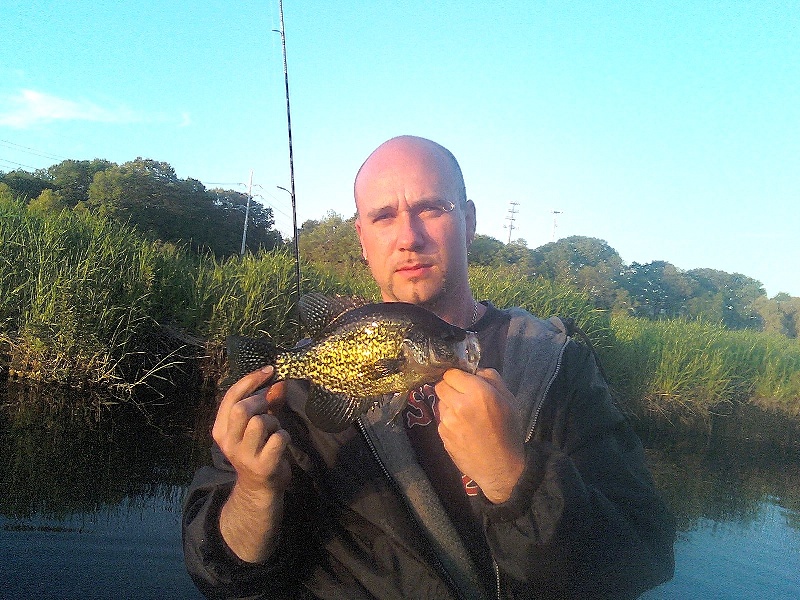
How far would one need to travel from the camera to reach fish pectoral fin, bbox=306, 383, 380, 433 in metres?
1.93

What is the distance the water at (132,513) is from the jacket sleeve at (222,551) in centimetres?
217

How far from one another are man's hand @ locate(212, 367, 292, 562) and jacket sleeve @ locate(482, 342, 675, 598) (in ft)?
2.38

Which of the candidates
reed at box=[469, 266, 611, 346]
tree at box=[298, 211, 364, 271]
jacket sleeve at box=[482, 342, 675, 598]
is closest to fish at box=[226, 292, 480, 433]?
jacket sleeve at box=[482, 342, 675, 598]

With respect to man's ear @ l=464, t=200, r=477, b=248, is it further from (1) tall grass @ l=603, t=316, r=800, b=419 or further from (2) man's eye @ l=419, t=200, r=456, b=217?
(1) tall grass @ l=603, t=316, r=800, b=419

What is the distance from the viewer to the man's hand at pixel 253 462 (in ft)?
5.82

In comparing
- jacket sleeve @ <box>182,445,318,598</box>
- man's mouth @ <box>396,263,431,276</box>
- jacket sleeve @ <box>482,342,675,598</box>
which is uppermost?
man's mouth @ <box>396,263,431,276</box>

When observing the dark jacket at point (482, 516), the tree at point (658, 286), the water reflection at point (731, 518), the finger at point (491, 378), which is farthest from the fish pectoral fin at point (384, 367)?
the tree at point (658, 286)

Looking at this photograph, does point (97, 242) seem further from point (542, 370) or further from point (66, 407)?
point (542, 370)

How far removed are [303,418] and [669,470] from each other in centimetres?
807

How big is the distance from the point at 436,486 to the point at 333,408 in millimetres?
522

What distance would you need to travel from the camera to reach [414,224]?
247 cm

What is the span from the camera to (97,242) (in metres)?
7.77

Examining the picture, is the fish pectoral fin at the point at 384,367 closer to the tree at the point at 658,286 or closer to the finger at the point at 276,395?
the finger at the point at 276,395

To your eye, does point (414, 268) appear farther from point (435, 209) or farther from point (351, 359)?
point (351, 359)
